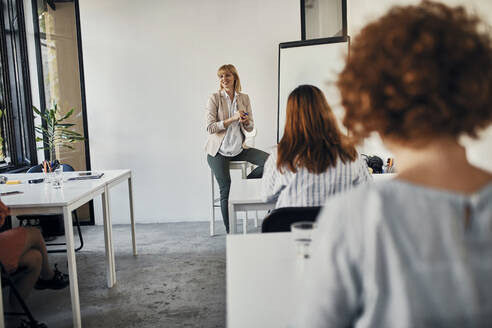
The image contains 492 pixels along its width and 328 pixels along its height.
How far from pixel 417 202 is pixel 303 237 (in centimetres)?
64

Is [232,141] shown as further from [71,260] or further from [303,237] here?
[303,237]

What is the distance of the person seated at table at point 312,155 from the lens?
5.71ft

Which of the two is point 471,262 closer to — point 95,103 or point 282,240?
point 282,240

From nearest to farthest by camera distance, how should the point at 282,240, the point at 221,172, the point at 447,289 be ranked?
the point at 447,289, the point at 282,240, the point at 221,172

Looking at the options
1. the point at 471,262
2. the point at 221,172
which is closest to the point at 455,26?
the point at 471,262

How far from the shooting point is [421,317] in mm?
559

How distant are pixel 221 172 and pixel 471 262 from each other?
332 centimetres

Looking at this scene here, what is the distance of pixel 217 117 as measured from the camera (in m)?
4.00

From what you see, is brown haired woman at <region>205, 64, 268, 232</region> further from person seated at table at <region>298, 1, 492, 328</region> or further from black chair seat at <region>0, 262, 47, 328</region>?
person seated at table at <region>298, 1, 492, 328</region>

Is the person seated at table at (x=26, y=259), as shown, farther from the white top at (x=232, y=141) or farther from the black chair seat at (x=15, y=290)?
the white top at (x=232, y=141)

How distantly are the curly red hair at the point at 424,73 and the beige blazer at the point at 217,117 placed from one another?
325 centimetres

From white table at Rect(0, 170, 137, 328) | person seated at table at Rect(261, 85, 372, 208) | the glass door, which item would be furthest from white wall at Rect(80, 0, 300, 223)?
person seated at table at Rect(261, 85, 372, 208)

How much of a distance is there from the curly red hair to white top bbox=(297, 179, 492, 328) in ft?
0.32

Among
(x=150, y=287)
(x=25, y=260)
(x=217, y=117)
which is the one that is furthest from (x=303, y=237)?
(x=217, y=117)
